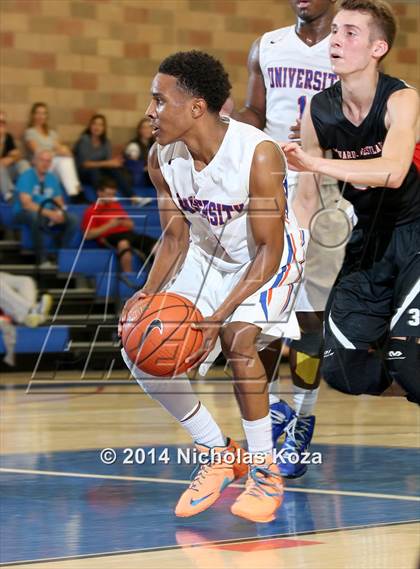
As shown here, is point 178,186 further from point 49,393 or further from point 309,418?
point 49,393

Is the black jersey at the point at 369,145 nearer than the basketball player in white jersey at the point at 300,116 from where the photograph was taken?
Yes

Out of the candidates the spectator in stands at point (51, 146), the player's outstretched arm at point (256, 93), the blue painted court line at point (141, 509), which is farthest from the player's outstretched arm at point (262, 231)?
the spectator in stands at point (51, 146)

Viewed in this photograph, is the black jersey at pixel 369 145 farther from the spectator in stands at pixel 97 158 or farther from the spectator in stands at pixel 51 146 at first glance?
the spectator in stands at pixel 97 158

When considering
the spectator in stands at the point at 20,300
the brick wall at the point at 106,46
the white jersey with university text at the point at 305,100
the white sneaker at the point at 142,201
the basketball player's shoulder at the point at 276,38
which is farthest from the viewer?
the brick wall at the point at 106,46

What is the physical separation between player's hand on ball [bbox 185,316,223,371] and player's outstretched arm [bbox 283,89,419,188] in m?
0.68

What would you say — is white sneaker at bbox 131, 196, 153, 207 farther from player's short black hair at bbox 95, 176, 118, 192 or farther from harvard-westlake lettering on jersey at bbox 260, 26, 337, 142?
harvard-westlake lettering on jersey at bbox 260, 26, 337, 142

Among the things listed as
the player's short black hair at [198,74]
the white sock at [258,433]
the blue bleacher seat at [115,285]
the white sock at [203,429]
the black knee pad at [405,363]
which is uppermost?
the player's short black hair at [198,74]

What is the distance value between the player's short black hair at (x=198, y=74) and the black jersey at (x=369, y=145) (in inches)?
18.8

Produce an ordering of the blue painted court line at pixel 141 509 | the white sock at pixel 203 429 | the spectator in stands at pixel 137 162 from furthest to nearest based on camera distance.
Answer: the spectator in stands at pixel 137 162, the white sock at pixel 203 429, the blue painted court line at pixel 141 509

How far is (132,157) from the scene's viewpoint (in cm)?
1298

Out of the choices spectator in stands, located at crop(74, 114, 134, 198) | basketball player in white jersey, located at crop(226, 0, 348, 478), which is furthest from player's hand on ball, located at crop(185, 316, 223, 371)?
spectator in stands, located at crop(74, 114, 134, 198)

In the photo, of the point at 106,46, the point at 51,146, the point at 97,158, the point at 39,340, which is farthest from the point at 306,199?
the point at 106,46

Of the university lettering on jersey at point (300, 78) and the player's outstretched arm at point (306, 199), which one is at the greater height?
the university lettering on jersey at point (300, 78)

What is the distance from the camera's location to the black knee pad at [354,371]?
477 centimetres
